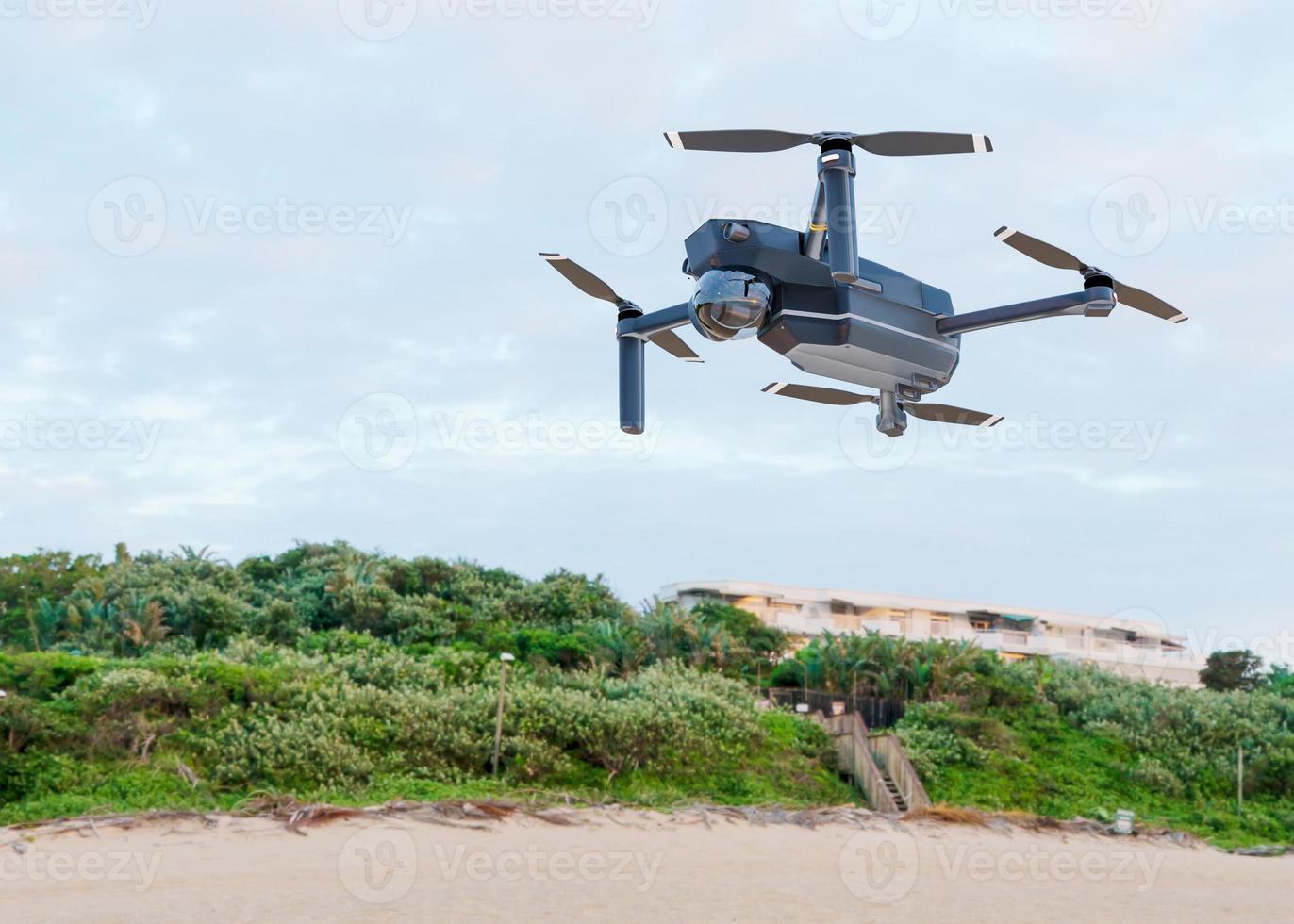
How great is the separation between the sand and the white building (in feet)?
86.8

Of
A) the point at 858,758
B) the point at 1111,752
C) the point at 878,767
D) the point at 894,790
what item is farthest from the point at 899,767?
the point at 1111,752

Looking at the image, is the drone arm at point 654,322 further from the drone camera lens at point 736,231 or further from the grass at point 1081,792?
the grass at point 1081,792

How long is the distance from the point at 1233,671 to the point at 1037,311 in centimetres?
3331

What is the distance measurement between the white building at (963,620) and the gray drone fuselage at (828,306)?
126 feet

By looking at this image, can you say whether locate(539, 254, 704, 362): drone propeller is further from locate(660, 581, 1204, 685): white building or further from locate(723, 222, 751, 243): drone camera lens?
locate(660, 581, 1204, 685): white building

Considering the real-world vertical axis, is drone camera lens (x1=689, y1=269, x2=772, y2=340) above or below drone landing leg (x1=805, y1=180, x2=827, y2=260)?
below

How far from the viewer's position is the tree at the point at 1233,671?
107ft

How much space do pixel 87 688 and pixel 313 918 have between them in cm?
970

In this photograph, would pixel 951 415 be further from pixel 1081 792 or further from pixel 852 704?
pixel 852 704

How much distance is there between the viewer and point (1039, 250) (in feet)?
13.5

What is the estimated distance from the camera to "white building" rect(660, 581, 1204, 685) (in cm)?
4422

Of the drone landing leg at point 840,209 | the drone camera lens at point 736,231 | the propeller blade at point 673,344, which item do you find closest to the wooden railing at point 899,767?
the propeller blade at point 673,344

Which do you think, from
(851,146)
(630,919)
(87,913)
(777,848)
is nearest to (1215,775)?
(777,848)

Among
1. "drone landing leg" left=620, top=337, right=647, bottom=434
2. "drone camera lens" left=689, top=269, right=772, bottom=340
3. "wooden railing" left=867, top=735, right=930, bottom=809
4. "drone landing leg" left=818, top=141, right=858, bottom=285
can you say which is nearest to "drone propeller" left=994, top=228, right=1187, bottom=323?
"drone landing leg" left=818, top=141, right=858, bottom=285
